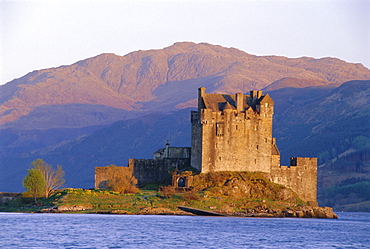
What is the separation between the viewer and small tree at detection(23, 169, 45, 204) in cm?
11294

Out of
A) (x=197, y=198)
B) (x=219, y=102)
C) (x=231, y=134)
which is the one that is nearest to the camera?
(x=197, y=198)

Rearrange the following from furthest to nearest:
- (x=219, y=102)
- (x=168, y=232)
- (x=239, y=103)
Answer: (x=239, y=103) → (x=219, y=102) → (x=168, y=232)

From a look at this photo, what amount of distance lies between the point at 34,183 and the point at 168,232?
Result: 37992 mm

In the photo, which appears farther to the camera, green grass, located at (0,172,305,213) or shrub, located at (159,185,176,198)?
shrub, located at (159,185,176,198)

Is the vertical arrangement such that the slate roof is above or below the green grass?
above

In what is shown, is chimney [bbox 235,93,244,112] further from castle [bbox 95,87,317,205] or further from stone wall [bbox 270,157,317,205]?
stone wall [bbox 270,157,317,205]

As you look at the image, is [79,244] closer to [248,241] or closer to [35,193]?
[248,241]

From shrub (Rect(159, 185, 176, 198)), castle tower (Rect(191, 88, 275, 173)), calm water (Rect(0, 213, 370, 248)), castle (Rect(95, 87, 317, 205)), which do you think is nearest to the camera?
calm water (Rect(0, 213, 370, 248))

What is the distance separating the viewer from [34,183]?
113000 mm

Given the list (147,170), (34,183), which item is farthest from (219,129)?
(34,183)

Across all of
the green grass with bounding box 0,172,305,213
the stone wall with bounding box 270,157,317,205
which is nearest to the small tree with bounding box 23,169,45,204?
the green grass with bounding box 0,172,305,213

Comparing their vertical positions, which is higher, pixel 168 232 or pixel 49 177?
pixel 49 177

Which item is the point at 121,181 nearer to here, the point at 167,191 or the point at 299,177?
the point at 167,191

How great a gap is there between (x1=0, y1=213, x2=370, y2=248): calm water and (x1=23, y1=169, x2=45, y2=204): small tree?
37.9 ft
